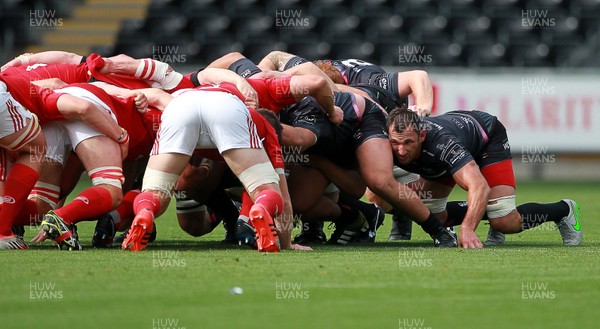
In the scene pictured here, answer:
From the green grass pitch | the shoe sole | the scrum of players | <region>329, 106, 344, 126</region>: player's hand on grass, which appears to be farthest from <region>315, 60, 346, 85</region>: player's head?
the shoe sole

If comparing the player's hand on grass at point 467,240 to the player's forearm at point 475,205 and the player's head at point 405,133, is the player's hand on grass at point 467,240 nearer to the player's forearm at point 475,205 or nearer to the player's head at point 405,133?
the player's forearm at point 475,205

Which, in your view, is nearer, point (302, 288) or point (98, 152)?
point (302, 288)

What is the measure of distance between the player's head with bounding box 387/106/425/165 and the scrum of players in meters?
0.01

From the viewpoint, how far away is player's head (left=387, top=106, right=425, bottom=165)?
26.6 feet

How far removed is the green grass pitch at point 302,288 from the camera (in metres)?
4.71

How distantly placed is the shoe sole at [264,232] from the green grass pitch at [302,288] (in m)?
0.11

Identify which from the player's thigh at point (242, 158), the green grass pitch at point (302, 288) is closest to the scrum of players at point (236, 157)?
the player's thigh at point (242, 158)

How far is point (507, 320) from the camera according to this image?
15.5 ft

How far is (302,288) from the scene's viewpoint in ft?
18.2

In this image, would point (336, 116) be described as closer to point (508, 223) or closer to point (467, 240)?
point (467, 240)

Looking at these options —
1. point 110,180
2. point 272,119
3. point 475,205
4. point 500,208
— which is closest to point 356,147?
point 272,119

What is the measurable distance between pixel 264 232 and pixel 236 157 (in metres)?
0.57

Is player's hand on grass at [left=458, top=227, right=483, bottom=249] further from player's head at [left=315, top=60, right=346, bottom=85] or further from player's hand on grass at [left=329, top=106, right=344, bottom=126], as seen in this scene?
player's head at [left=315, top=60, right=346, bottom=85]

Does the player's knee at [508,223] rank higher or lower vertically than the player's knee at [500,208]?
lower
